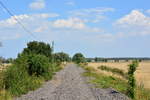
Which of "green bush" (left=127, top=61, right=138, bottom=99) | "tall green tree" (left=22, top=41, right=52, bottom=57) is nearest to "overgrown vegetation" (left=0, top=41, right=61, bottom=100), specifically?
"green bush" (left=127, top=61, right=138, bottom=99)

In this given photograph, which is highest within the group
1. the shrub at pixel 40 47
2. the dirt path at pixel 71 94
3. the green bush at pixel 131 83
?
the shrub at pixel 40 47

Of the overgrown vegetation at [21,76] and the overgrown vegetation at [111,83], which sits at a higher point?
the overgrown vegetation at [21,76]

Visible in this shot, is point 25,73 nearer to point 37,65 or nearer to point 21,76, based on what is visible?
point 21,76

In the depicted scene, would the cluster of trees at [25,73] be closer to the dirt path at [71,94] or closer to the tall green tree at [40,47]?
the dirt path at [71,94]

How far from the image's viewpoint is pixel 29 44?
6469cm

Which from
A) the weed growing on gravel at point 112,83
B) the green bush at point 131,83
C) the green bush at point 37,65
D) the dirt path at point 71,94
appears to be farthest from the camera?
the green bush at point 37,65

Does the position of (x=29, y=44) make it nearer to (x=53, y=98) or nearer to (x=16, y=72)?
(x=16, y=72)

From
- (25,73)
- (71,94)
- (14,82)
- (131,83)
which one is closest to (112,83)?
(25,73)

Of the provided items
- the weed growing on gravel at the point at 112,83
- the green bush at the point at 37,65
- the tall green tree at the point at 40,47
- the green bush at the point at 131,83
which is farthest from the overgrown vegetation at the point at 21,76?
the tall green tree at the point at 40,47

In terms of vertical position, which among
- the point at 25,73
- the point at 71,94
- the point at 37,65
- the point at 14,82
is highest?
the point at 37,65

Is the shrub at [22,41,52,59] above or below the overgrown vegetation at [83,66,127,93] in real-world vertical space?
above

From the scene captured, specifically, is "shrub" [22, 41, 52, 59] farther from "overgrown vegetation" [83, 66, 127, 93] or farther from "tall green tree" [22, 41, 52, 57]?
"overgrown vegetation" [83, 66, 127, 93]

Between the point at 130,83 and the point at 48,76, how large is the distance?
57.8 feet

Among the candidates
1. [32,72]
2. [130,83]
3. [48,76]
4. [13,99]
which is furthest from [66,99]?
[48,76]
